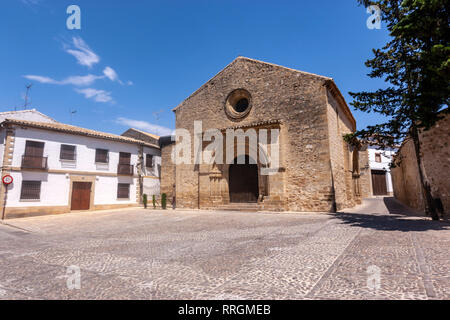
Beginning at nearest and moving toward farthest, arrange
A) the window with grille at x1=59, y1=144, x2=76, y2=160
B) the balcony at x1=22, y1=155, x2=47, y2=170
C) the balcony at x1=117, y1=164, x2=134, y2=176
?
the balcony at x1=22, y1=155, x2=47, y2=170 < the window with grille at x1=59, y1=144, x2=76, y2=160 < the balcony at x1=117, y1=164, x2=134, y2=176

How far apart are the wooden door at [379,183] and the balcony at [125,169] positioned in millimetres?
24294

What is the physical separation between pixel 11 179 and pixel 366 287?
16.4 metres

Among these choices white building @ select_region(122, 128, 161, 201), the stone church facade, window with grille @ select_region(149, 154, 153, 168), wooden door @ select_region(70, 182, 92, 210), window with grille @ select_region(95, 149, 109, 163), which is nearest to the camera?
the stone church facade

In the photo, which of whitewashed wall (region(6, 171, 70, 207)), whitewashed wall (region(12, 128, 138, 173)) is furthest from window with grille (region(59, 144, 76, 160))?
whitewashed wall (region(6, 171, 70, 207))

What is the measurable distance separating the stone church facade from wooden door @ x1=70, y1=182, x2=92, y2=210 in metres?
5.95

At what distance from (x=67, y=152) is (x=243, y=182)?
11.3 m

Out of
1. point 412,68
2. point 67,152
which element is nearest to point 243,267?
point 412,68

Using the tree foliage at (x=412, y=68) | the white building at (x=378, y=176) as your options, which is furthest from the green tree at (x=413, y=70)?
the white building at (x=378, y=176)

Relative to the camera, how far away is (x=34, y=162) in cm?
1409

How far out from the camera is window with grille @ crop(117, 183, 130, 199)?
17.8 meters

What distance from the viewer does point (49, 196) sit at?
14.5 m

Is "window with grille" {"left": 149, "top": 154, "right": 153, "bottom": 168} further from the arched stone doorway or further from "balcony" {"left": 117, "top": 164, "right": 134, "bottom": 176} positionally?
the arched stone doorway

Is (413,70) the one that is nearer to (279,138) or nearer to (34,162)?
(279,138)
